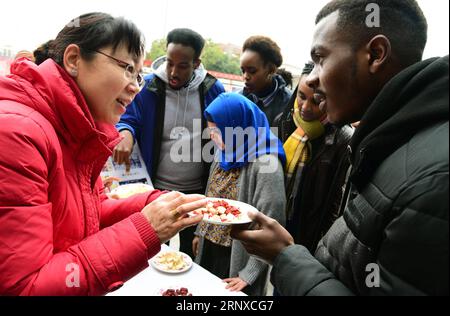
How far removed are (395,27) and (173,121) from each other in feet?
6.96

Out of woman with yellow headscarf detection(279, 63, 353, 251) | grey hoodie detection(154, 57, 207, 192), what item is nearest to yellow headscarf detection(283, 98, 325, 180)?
woman with yellow headscarf detection(279, 63, 353, 251)

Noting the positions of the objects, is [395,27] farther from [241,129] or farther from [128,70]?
[241,129]

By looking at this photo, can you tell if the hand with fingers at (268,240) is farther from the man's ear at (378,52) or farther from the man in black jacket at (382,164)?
the man's ear at (378,52)

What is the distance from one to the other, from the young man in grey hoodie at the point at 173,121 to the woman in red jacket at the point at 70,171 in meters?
1.48

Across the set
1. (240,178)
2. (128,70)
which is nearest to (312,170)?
(240,178)

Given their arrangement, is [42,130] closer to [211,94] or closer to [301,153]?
[301,153]

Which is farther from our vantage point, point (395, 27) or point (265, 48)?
point (265, 48)

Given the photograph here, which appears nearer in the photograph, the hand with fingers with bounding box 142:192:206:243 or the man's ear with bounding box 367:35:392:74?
the man's ear with bounding box 367:35:392:74

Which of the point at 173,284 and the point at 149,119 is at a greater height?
the point at 149,119

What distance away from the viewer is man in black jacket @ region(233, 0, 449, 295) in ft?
1.93

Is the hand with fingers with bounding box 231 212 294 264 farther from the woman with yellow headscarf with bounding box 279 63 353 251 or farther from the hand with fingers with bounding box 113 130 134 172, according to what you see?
the hand with fingers with bounding box 113 130 134 172

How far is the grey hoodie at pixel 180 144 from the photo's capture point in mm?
2850

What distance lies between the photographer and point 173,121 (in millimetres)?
2859

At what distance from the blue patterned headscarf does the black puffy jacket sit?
4.35 feet
